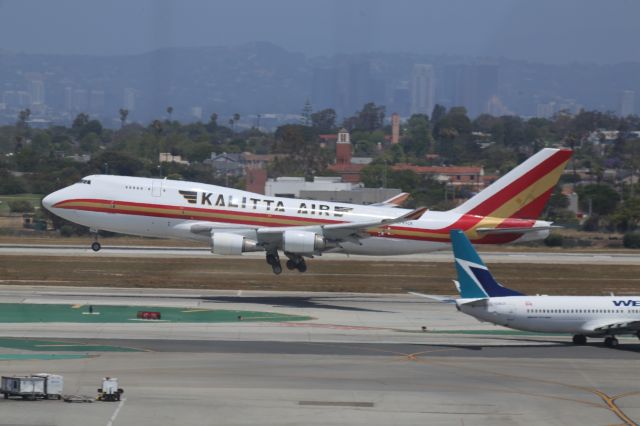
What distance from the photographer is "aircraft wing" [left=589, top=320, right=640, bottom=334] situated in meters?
A: 42.7

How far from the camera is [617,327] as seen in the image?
42.8m

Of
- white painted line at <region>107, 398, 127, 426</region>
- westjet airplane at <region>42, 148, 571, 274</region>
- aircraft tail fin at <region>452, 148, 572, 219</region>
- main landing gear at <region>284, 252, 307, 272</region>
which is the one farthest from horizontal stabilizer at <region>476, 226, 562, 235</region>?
white painted line at <region>107, 398, 127, 426</region>

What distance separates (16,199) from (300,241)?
5764cm

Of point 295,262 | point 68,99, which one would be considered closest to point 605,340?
point 295,262

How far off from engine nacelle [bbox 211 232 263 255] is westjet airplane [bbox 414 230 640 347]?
46.5 feet

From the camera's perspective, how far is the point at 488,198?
57.5 metres

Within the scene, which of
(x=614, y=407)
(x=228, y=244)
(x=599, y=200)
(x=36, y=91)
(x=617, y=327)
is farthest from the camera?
(x=36, y=91)

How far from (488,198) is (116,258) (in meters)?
26.3

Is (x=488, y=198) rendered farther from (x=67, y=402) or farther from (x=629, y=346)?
(x=67, y=402)

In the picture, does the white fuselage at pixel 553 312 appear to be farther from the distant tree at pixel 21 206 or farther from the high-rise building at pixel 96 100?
the high-rise building at pixel 96 100

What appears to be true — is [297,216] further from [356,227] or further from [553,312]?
[553,312]

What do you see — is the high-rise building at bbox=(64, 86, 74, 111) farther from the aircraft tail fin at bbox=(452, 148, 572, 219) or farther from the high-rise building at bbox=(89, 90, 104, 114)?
the aircraft tail fin at bbox=(452, 148, 572, 219)

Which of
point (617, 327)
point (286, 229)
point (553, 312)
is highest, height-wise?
point (286, 229)

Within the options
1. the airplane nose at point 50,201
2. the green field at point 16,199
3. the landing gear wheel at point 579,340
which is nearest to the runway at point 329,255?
the airplane nose at point 50,201
